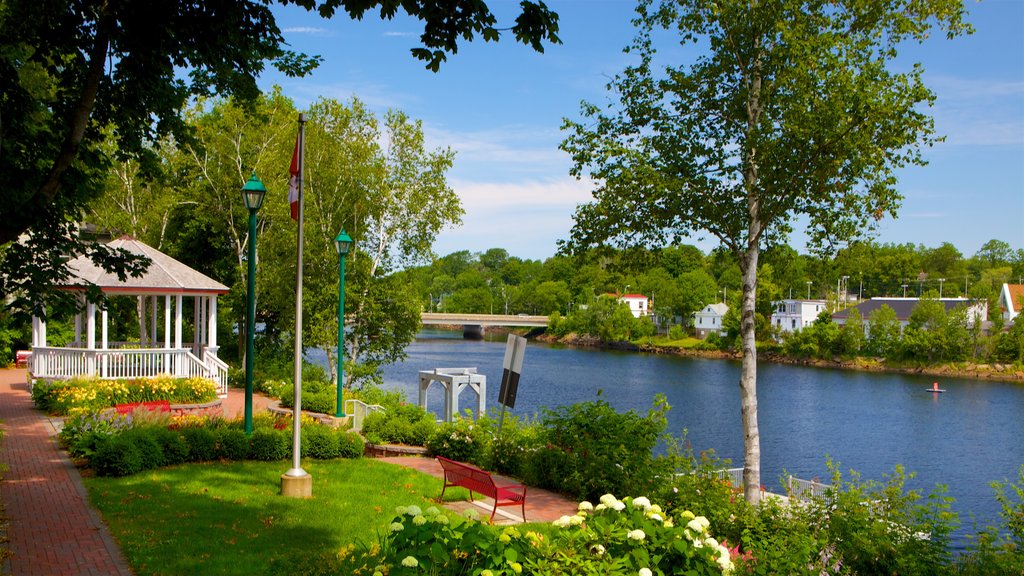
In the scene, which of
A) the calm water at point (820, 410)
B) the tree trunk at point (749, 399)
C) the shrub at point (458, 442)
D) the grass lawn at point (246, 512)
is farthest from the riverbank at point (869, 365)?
the grass lawn at point (246, 512)

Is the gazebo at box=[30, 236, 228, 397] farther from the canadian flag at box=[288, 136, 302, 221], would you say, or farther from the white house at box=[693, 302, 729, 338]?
the white house at box=[693, 302, 729, 338]

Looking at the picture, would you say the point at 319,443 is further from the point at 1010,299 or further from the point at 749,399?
the point at 1010,299

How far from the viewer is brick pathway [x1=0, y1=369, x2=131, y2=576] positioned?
7703mm

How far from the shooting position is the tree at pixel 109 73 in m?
6.59

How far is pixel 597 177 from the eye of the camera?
13.3m

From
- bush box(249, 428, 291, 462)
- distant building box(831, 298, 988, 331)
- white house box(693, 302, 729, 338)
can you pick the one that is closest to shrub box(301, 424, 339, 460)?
bush box(249, 428, 291, 462)

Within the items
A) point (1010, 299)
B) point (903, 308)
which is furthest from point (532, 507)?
point (1010, 299)

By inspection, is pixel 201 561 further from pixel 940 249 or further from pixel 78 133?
pixel 940 249

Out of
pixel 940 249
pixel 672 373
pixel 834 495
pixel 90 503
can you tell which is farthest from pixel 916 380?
pixel 940 249

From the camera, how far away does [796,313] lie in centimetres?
9988

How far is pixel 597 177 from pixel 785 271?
3.99 metres

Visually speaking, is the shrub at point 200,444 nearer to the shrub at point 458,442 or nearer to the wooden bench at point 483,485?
the shrub at point 458,442

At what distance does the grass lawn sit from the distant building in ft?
247

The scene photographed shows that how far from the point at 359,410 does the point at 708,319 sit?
8597cm
